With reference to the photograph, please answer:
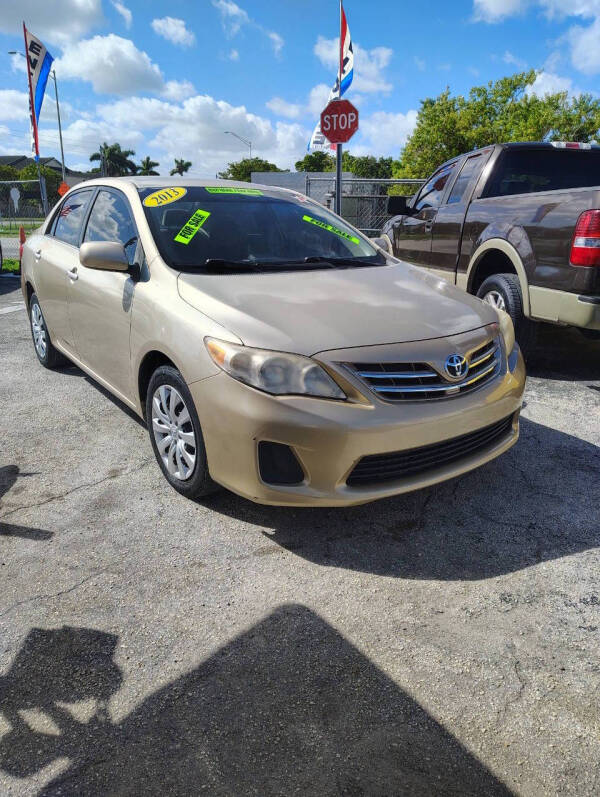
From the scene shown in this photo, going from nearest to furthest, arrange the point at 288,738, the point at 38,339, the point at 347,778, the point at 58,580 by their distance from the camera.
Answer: the point at 347,778 → the point at 288,738 → the point at 58,580 → the point at 38,339

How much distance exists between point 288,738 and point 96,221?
3458mm

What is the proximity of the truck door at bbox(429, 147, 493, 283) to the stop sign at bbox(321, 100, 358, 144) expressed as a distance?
9.95 ft

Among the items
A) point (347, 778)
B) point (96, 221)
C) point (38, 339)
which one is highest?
point (96, 221)

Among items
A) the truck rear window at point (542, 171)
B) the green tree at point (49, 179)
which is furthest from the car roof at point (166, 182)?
the green tree at point (49, 179)

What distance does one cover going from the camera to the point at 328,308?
9.30 ft

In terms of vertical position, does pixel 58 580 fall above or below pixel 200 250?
below

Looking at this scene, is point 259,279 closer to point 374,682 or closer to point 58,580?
point 58,580

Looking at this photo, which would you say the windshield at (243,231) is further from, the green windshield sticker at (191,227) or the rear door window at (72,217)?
the rear door window at (72,217)

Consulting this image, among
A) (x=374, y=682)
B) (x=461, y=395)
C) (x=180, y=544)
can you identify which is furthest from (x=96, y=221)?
(x=374, y=682)

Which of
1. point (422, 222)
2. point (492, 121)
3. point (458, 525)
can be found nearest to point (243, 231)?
point (458, 525)

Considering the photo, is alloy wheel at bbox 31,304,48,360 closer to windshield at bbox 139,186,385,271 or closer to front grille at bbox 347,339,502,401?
windshield at bbox 139,186,385,271

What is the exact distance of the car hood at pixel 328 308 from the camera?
8.50 feet

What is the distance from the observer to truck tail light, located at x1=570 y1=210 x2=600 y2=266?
4141 millimetres

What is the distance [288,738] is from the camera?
1.75 metres
